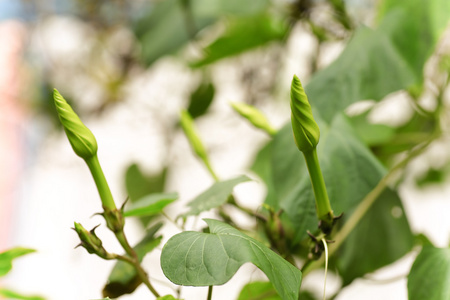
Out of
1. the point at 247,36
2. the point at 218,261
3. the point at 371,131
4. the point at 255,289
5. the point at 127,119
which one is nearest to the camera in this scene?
the point at 218,261

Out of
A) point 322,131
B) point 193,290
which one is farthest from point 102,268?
point 322,131

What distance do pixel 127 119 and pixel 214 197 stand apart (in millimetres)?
720

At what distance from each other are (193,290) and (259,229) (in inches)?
16.8

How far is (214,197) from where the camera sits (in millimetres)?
220

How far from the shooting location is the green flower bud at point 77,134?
0.59ft

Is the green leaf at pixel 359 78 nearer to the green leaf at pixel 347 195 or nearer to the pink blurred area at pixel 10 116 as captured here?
the green leaf at pixel 347 195

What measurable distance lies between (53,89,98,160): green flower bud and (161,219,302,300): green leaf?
5cm

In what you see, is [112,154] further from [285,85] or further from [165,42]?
[165,42]

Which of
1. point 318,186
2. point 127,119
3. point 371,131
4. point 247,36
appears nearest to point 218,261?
point 318,186

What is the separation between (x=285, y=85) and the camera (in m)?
0.78

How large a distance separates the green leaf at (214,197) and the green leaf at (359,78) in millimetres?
69

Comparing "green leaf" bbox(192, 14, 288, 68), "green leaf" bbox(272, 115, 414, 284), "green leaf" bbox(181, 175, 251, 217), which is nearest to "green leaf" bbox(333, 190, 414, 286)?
"green leaf" bbox(272, 115, 414, 284)

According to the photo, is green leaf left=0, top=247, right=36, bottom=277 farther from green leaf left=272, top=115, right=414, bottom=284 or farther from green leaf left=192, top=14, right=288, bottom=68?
green leaf left=192, top=14, right=288, bottom=68

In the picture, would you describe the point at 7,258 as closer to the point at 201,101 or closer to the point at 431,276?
the point at 431,276
